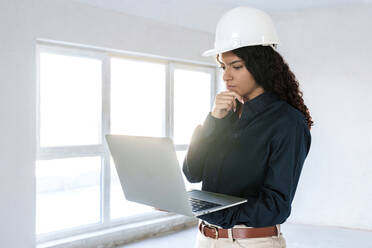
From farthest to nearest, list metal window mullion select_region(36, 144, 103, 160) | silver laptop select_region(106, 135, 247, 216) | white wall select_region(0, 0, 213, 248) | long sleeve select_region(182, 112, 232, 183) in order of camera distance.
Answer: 1. metal window mullion select_region(36, 144, 103, 160)
2. white wall select_region(0, 0, 213, 248)
3. long sleeve select_region(182, 112, 232, 183)
4. silver laptop select_region(106, 135, 247, 216)

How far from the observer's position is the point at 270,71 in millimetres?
1344

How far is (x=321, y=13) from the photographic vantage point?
174 inches

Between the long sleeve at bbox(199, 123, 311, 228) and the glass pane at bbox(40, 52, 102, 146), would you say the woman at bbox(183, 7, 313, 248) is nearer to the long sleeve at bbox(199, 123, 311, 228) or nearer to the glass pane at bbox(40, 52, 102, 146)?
the long sleeve at bbox(199, 123, 311, 228)

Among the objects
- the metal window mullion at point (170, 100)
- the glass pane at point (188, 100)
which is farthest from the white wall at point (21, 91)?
the glass pane at point (188, 100)

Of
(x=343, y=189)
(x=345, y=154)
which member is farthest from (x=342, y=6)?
(x=343, y=189)

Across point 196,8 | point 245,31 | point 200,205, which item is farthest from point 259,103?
point 196,8

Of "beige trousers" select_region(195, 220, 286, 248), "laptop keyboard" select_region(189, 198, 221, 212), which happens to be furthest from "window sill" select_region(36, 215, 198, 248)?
"laptop keyboard" select_region(189, 198, 221, 212)

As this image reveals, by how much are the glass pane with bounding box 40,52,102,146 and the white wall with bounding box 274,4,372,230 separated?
2.31 meters

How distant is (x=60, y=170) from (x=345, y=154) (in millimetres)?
3091

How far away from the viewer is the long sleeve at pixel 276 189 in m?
1.16

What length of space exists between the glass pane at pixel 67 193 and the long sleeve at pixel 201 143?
2.16m

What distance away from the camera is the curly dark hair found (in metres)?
1.33

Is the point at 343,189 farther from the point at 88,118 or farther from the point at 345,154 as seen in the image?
the point at 88,118

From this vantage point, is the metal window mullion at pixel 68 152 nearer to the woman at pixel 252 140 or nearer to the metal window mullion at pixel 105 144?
the metal window mullion at pixel 105 144
